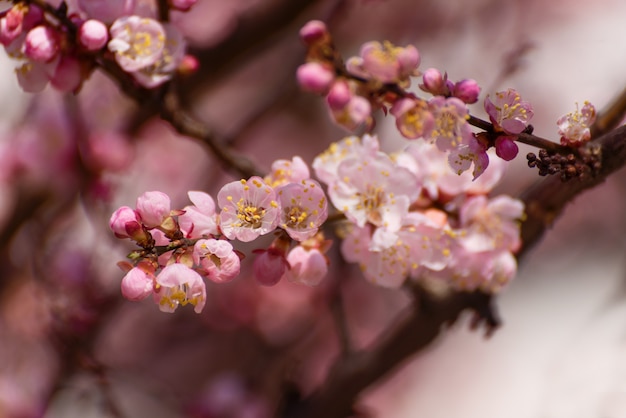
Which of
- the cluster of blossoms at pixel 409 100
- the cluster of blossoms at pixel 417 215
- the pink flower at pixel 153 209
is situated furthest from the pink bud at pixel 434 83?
the pink flower at pixel 153 209

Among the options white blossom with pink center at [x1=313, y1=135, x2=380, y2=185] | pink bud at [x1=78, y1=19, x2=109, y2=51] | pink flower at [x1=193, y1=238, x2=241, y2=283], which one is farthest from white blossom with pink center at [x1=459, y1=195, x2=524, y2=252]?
pink bud at [x1=78, y1=19, x2=109, y2=51]

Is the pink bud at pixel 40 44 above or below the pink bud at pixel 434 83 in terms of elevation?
below

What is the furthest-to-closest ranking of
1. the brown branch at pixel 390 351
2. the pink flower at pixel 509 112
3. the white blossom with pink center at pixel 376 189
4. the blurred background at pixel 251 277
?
1. the blurred background at pixel 251 277
2. the brown branch at pixel 390 351
3. the white blossom with pink center at pixel 376 189
4. the pink flower at pixel 509 112

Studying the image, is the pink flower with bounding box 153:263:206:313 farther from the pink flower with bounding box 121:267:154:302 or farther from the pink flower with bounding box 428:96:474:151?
the pink flower with bounding box 428:96:474:151

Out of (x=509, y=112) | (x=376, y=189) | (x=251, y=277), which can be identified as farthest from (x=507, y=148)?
(x=251, y=277)

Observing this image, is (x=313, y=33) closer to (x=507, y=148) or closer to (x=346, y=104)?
(x=346, y=104)

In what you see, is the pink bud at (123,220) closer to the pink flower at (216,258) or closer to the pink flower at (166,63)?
the pink flower at (216,258)
